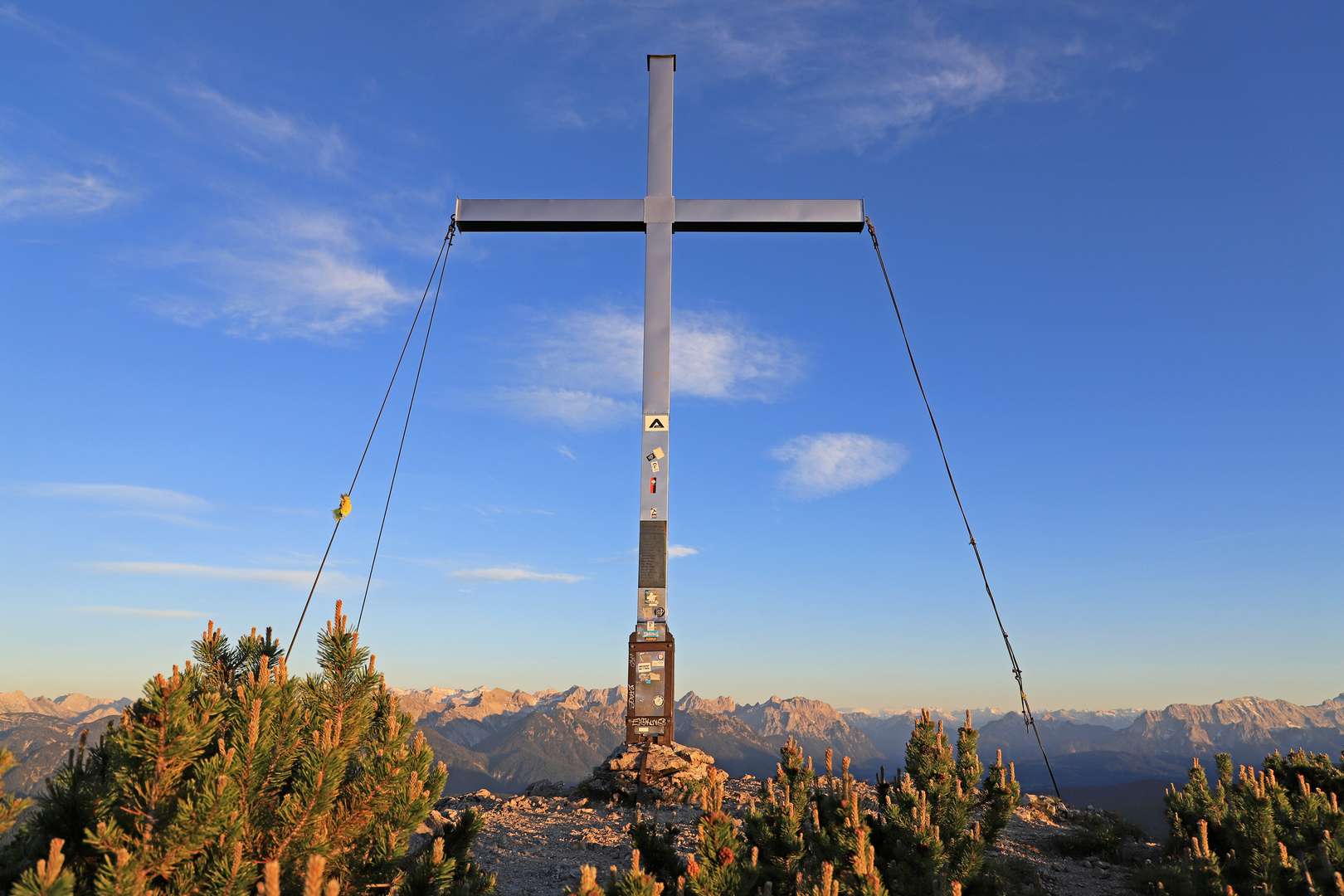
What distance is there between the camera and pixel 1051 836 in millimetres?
9781

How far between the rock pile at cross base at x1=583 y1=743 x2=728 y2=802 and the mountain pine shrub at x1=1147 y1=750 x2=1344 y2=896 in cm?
534

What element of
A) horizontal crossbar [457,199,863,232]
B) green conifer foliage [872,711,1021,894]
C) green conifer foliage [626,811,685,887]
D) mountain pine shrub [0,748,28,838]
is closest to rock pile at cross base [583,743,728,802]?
green conifer foliage [872,711,1021,894]

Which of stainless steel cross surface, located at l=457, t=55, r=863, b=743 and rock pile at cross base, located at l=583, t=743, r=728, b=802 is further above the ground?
stainless steel cross surface, located at l=457, t=55, r=863, b=743

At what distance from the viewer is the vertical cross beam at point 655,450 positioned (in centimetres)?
1049

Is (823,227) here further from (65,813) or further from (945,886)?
(65,813)

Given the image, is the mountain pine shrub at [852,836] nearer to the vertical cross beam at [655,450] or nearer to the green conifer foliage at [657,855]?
the green conifer foliage at [657,855]

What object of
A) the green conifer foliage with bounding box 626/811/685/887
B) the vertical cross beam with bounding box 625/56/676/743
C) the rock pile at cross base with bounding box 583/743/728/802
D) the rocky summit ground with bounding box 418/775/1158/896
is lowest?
the rocky summit ground with bounding box 418/775/1158/896

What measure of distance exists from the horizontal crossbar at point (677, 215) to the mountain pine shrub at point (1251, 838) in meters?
8.57

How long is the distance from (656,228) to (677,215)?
40 centimetres

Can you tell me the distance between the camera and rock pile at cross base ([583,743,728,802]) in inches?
408

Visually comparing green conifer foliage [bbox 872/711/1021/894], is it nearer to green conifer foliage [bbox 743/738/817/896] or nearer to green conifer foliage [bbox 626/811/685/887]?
green conifer foliage [bbox 743/738/817/896]

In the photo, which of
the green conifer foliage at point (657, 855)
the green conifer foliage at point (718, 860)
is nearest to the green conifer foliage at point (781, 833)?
the green conifer foliage at point (718, 860)

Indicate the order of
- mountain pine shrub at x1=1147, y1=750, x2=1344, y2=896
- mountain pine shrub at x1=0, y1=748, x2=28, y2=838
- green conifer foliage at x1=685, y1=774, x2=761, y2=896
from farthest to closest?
mountain pine shrub at x1=1147, y1=750, x2=1344, y2=896 < green conifer foliage at x1=685, y1=774, x2=761, y2=896 < mountain pine shrub at x1=0, y1=748, x2=28, y2=838

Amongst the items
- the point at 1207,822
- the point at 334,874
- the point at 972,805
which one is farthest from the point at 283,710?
the point at 1207,822
